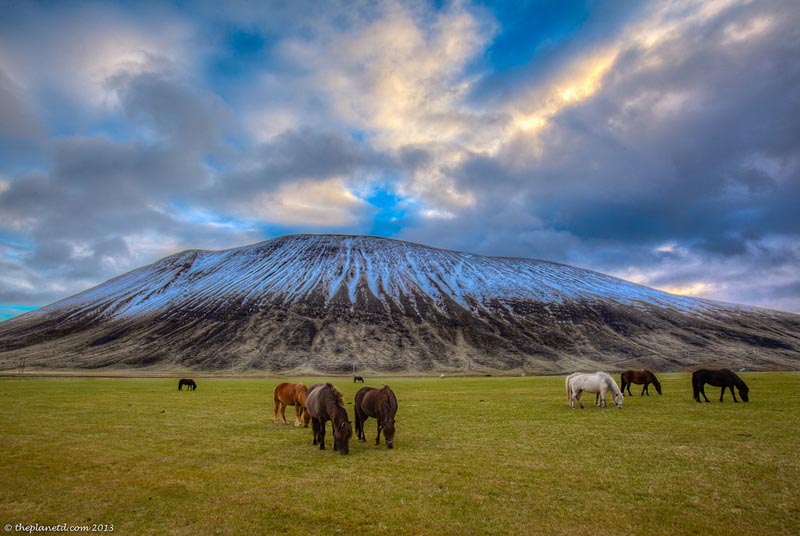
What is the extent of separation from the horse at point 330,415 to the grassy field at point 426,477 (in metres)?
0.56

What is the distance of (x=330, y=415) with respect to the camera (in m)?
16.0

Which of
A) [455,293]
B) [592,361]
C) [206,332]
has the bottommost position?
[592,361]

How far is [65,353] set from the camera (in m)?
131

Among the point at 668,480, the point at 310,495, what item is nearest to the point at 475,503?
the point at 310,495

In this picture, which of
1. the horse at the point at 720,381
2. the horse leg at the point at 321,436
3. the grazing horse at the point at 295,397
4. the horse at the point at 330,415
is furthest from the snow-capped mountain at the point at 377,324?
the horse leg at the point at 321,436

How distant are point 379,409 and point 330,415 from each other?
191cm

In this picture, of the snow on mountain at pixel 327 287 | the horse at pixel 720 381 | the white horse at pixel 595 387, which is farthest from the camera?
the snow on mountain at pixel 327 287

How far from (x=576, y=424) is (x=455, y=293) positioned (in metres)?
156

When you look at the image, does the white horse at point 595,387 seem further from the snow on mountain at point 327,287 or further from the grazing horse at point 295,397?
the snow on mountain at point 327,287

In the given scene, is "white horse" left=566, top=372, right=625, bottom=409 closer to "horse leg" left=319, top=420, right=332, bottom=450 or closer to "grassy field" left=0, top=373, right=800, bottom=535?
"grassy field" left=0, top=373, right=800, bottom=535

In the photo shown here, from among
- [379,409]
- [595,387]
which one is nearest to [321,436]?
[379,409]

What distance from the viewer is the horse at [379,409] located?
15.8m

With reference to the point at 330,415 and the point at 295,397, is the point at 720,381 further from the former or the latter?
the point at 295,397

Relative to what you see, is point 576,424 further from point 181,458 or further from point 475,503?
point 181,458
